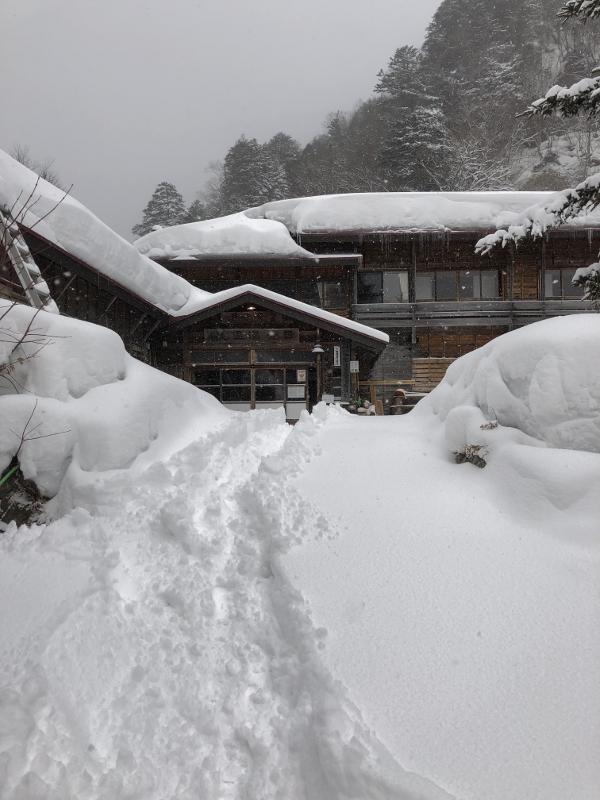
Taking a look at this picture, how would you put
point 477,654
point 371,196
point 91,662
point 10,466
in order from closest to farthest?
point 477,654 → point 91,662 → point 10,466 → point 371,196

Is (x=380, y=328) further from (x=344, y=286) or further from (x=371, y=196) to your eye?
(x=371, y=196)

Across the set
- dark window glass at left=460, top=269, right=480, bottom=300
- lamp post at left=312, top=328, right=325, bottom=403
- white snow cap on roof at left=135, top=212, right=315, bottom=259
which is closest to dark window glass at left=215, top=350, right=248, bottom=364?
lamp post at left=312, top=328, right=325, bottom=403

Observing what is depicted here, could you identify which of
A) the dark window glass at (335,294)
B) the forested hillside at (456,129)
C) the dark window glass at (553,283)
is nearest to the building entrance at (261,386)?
the dark window glass at (335,294)

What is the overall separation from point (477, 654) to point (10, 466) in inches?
176

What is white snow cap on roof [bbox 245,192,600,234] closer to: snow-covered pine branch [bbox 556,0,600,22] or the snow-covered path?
snow-covered pine branch [bbox 556,0,600,22]

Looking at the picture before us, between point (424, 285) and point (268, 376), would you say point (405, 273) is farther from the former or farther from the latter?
point (268, 376)

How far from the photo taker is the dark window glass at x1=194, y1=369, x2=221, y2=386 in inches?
514

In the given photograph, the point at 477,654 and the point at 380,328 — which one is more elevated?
the point at 380,328

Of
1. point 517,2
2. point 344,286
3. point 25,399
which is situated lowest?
point 25,399

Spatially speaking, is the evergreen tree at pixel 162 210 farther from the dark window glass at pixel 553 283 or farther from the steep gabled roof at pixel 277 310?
the dark window glass at pixel 553 283

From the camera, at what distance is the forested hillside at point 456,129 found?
26.3 meters

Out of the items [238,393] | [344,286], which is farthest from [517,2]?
[238,393]

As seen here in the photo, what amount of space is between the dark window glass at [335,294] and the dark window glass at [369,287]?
61cm

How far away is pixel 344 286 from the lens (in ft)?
52.8
